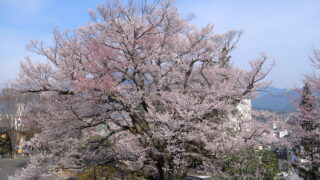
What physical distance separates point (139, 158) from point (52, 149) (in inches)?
106

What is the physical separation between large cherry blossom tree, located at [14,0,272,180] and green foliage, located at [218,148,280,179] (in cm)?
228

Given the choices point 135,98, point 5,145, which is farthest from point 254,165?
point 5,145

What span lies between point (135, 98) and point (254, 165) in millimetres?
4427

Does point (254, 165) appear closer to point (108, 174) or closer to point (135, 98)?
point (135, 98)

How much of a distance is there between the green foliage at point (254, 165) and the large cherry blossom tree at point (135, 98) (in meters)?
2.28

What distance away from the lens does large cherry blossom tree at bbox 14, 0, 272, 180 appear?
8.46m

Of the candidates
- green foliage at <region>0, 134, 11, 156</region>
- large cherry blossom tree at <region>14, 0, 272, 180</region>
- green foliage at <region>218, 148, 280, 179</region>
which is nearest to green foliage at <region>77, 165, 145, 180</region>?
large cherry blossom tree at <region>14, 0, 272, 180</region>

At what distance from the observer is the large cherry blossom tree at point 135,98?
8.46 meters

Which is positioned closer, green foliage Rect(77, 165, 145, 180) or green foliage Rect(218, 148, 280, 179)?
green foliage Rect(218, 148, 280, 179)

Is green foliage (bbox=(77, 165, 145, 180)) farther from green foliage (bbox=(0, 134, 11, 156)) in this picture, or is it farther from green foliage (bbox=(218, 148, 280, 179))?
green foliage (bbox=(0, 134, 11, 156))

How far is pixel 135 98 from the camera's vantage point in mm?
9172

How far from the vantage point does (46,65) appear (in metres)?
8.62

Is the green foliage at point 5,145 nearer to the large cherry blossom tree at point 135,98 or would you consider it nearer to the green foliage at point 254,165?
the large cherry blossom tree at point 135,98

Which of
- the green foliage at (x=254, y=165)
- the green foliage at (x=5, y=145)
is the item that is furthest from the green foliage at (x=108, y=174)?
the green foliage at (x=5, y=145)
